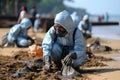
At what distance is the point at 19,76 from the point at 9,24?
23.8 meters

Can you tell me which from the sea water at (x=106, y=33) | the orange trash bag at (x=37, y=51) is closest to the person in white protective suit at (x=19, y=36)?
the orange trash bag at (x=37, y=51)

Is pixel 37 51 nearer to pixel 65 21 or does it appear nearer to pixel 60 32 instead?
pixel 60 32

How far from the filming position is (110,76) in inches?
297

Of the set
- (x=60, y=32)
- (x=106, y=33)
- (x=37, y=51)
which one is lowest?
(x=37, y=51)

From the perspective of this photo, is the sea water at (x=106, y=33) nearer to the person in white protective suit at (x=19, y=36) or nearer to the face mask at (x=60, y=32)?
the person in white protective suit at (x=19, y=36)

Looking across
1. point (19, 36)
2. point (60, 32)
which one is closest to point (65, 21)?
point (60, 32)

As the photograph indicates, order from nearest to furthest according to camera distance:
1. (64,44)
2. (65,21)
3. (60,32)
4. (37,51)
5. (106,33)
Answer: (65,21)
(60,32)
(64,44)
(37,51)
(106,33)

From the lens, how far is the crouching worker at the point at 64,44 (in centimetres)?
770

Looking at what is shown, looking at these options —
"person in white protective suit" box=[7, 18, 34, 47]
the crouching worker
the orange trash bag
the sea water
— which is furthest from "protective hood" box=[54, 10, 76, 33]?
the sea water

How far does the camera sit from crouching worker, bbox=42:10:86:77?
7.70 m

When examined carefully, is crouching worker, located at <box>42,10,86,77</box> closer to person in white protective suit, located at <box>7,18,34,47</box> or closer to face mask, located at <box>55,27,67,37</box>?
face mask, located at <box>55,27,67,37</box>

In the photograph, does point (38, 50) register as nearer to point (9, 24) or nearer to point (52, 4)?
point (9, 24)

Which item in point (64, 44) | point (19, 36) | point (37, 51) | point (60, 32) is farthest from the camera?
point (19, 36)

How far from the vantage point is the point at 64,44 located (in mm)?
8078
